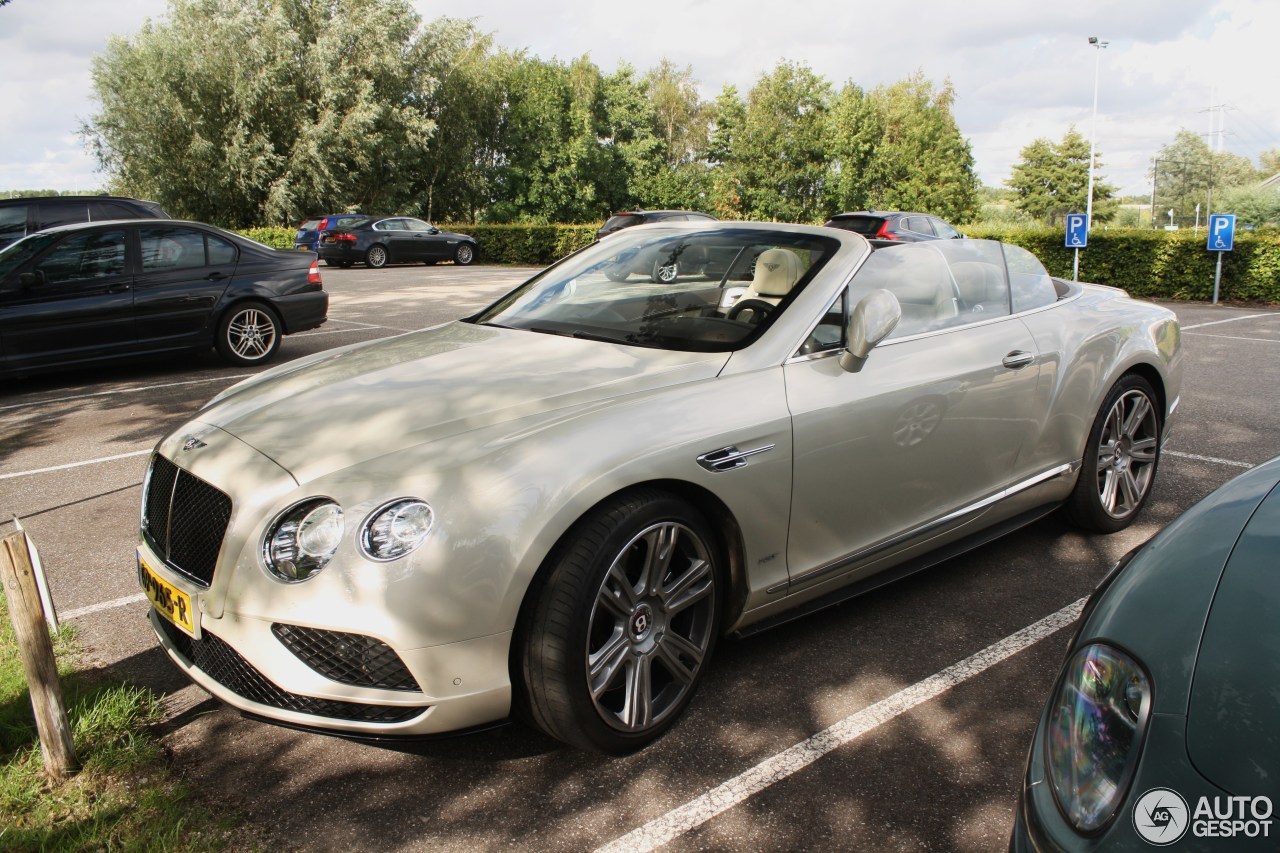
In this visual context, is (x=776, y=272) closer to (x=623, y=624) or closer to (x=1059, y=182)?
(x=623, y=624)

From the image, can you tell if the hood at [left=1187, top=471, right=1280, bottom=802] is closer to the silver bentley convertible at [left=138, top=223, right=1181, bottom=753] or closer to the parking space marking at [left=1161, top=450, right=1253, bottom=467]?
the silver bentley convertible at [left=138, top=223, right=1181, bottom=753]

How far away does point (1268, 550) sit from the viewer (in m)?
1.83

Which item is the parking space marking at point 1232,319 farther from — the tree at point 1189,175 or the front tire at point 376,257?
the tree at point 1189,175

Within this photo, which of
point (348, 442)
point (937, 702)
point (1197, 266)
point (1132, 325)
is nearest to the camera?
point (348, 442)

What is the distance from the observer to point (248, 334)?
32.2 ft

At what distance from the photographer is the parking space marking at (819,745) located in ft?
8.39

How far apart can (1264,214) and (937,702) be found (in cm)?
7379

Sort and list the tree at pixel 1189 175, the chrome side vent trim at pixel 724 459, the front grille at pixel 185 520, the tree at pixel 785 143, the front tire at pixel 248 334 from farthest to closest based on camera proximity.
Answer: the tree at pixel 1189 175
the tree at pixel 785 143
the front tire at pixel 248 334
the chrome side vent trim at pixel 724 459
the front grille at pixel 185 520

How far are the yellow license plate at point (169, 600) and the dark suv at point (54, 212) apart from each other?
1044cm

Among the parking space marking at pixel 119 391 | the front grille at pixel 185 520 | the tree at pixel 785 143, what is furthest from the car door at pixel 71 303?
the tree at pixel 785 143

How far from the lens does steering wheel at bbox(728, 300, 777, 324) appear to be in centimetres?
352

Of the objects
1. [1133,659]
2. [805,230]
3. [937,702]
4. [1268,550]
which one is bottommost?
[937,702]

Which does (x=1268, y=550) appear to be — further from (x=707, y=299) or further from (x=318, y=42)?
(x=318, y=42)

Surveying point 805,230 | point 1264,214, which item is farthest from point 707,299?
point 1264,214
